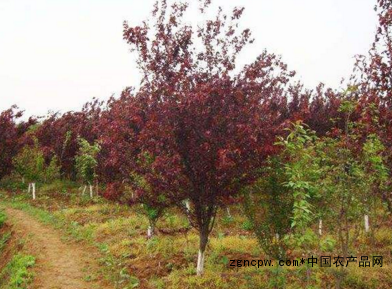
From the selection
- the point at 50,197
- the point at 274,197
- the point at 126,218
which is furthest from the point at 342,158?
the point at 50,197

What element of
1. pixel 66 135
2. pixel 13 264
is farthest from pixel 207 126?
pixel 66 135

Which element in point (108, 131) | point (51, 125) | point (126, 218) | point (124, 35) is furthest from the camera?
point (51, 125)

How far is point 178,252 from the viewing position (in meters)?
9.16

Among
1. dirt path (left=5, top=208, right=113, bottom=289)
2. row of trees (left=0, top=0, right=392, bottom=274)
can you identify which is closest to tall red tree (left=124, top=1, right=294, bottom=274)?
row of trees (left=0, top=0, right=392, bottom=274)

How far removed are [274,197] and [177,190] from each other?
70.5 inches

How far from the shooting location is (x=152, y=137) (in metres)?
6.94

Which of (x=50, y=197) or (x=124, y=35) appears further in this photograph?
(x=50, y=197)

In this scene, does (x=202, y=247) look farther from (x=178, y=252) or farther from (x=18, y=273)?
(x=18, y=273)

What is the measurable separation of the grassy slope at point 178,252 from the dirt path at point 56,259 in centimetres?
41

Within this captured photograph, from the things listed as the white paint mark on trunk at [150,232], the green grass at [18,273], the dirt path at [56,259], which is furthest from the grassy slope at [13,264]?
the white paint mark on trunk at [150,232]

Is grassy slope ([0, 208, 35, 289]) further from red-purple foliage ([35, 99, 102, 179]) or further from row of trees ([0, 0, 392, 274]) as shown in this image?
red-purple foliage ([35, 99, 102, 179])

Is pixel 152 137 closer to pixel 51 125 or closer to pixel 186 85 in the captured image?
pixel 186 85

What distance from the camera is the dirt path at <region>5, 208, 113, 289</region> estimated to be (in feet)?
27.0

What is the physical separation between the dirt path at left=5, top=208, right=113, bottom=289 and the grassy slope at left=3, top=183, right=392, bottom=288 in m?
0.41
